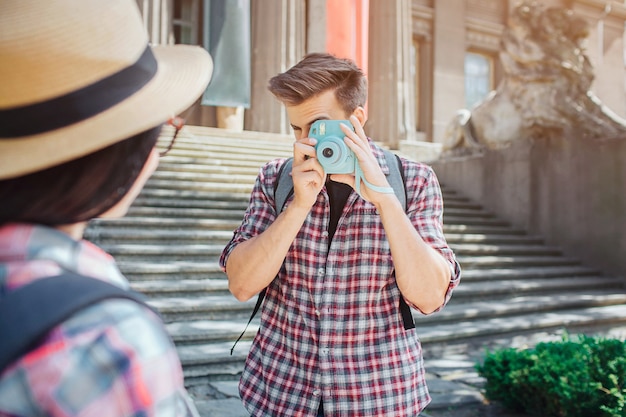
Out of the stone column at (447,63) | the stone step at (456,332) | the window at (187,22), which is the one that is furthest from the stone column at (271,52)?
the stone step at (456,332)

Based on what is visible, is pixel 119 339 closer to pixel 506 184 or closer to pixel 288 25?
pixel 506 184

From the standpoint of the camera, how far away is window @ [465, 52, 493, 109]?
20984 millimetres

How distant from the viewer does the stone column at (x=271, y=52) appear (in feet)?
43.4

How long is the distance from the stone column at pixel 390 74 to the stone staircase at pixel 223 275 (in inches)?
179

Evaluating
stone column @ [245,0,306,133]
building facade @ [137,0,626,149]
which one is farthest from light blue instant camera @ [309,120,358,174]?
stone column @ [245,0,306,133]

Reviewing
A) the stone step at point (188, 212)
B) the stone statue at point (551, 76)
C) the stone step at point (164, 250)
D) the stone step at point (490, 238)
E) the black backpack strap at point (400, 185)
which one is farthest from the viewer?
the stone statue at point (551, 76)

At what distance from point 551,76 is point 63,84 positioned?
9.88m

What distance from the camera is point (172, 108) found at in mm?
989

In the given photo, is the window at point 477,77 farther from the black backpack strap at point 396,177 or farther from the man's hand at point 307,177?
the man's hand at point 307,177

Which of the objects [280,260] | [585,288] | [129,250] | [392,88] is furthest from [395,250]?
[392,88]

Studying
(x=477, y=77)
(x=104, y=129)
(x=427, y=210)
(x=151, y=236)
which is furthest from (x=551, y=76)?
(x=477, y=77)

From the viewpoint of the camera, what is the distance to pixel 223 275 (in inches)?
271

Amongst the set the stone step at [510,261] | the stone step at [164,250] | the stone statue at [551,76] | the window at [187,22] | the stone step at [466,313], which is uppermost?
the window at [187,22]

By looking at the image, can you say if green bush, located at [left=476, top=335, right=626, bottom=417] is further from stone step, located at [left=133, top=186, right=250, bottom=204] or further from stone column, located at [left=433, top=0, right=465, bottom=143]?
stone column, located at [left=433, top=0, right=465, bottom=143]
